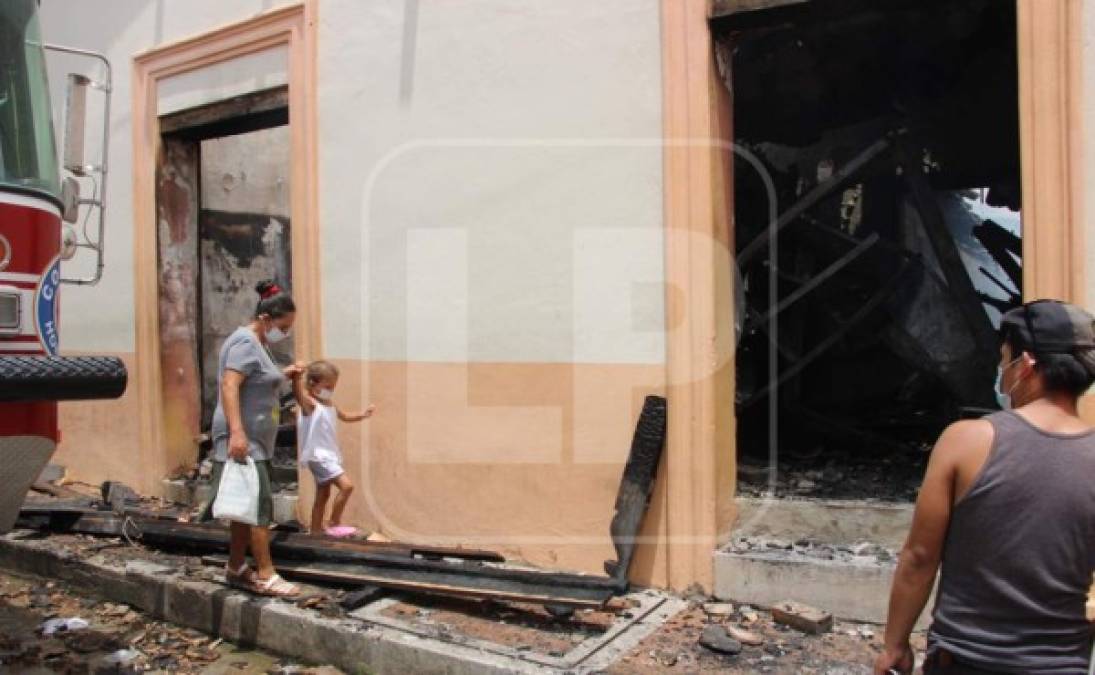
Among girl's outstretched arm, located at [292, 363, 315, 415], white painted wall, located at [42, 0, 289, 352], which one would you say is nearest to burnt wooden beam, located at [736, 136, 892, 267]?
girl's outstretched arm, located at [292, 363, 315, 415]

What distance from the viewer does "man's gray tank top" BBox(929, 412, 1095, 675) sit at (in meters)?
1.77

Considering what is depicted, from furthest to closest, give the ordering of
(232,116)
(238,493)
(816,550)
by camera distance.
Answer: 1. (232,116)
2. (816,550)
3. (238,493)

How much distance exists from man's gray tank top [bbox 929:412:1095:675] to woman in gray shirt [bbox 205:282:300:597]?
334 centimetres

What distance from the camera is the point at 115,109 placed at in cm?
686

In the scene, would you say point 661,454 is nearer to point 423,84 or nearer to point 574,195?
point 574,195

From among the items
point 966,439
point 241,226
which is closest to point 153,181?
point 241,226

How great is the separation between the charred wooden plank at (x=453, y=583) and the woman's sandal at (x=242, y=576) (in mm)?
249

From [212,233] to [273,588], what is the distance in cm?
544

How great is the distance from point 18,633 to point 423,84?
3.87 meters

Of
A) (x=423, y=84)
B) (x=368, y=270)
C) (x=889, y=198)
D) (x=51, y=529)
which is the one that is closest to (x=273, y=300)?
(x=368, y=270)

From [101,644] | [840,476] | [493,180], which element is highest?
[493,180]

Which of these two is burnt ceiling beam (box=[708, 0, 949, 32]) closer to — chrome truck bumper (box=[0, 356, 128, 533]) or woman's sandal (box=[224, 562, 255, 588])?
chrome truck bumper (box=[0, 356, 128, 533])

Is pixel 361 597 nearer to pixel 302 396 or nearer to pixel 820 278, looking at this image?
pixel 302 396

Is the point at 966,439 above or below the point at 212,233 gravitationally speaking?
below
